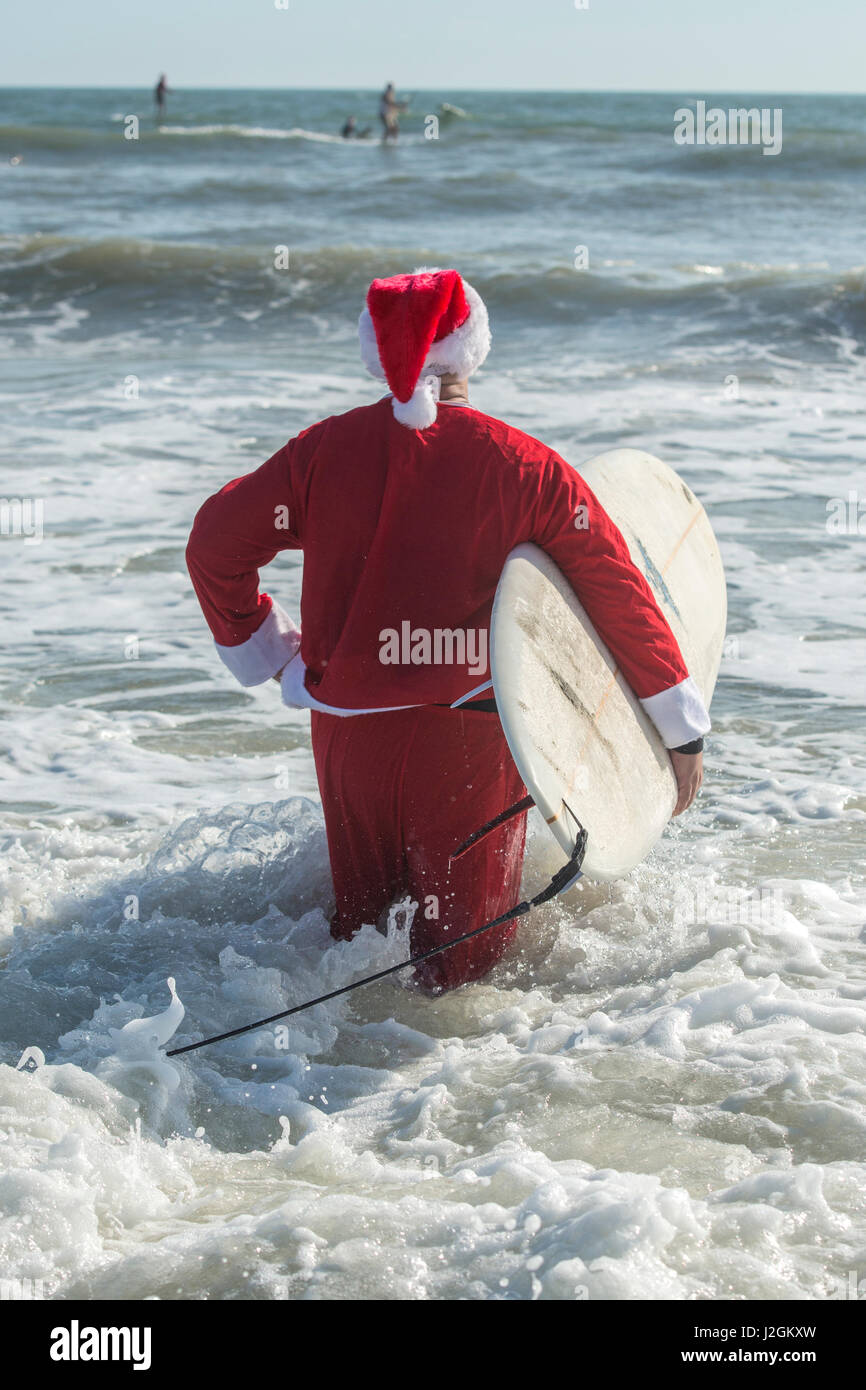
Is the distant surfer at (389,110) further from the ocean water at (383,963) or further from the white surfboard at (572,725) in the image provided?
the white surfboard at (572,725)

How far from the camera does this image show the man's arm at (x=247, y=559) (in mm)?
2428

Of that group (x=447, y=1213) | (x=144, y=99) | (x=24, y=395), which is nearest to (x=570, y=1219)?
(x=447, y=1213)

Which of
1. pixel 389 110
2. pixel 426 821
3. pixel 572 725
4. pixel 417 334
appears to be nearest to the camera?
pixel 417 334

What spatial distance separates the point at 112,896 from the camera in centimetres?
317

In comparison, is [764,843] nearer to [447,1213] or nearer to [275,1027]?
[275,1027]

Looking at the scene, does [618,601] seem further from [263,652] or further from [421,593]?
[263,652]

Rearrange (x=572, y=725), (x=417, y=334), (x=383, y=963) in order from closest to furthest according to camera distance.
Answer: (x=417, y=334) < (x=572, y=725) < (x=383, y=963)

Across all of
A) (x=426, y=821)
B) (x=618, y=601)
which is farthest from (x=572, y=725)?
(x=426, y=821)

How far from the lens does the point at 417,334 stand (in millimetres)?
2293

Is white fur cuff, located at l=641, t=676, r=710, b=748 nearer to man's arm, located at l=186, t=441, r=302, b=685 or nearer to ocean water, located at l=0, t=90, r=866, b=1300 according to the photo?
ocean water, located at l=0, t=90, r=866, b=1300

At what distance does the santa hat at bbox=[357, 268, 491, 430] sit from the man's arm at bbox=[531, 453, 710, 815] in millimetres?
265

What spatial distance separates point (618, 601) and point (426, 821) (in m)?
0.56

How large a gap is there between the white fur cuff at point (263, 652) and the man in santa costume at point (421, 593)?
77mm
